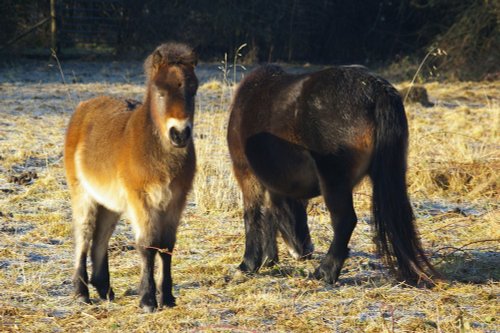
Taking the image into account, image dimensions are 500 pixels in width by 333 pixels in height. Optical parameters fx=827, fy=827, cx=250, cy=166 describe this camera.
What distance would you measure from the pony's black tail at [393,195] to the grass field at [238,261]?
0.18 metres

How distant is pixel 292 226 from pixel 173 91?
208 centimetres

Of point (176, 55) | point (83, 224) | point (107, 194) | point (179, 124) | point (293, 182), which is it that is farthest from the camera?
point (293, 182)

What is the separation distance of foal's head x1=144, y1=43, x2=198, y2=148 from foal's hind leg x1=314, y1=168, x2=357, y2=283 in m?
1.25

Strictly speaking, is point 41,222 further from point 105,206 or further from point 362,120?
point 362,120

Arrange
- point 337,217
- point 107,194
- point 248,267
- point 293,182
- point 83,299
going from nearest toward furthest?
point 107,194, point 83,299, point 337,217, point 293,182, point 248,267

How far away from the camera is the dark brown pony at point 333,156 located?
559 centimetres

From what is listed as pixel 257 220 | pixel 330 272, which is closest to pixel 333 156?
pixel 330 272

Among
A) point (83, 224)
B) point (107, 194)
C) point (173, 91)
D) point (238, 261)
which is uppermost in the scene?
point (173, 91)

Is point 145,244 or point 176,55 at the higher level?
point 176,55

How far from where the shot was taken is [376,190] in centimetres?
561

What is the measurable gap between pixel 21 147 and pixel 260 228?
15.3 ft

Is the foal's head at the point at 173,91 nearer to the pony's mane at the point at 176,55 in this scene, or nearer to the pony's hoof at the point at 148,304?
the pony's mane at the point at 176,55

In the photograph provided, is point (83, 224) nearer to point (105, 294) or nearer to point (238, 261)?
point (105, 294)

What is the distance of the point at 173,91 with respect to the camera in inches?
189
